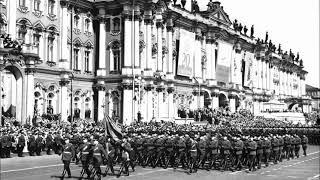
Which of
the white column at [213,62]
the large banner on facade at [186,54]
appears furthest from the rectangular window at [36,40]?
the white column at [213,62]

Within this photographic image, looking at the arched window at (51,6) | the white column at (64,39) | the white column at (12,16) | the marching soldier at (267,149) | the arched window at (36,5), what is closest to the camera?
the marching soldier at (267,149)

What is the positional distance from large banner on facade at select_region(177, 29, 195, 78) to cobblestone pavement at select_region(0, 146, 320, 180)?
3974 centimetres

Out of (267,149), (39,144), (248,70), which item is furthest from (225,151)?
(248,70)

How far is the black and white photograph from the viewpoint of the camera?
1088 inches

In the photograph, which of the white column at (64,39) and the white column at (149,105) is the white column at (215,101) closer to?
the white column at (149,105)

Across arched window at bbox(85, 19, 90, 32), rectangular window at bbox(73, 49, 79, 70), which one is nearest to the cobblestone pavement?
rectangular window at bbox(73, 49, 79, 70)

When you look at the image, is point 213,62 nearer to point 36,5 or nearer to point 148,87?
point 148,87

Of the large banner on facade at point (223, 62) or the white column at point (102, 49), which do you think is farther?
the large banner on facade at point (223, 62)

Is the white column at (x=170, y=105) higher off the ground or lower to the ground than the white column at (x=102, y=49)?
lower

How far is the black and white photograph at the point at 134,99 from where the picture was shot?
1088 inches

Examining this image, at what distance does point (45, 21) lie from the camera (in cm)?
5122

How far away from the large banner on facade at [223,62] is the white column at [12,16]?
42140 millimetres

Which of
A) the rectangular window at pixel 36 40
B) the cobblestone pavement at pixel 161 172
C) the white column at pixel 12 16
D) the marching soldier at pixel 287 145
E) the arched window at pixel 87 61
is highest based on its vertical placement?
the white column at pixel 12 16

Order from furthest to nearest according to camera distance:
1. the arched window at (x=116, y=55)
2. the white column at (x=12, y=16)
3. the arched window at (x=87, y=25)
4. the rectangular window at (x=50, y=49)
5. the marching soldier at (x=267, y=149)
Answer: the arched window at (x=116, y=55) < the arched window at (x=87, y=25) < the rectangular window at (x=50, y=49) < the white column at (x=12, y=16) < the marching soldier at (x=267, y=149)
